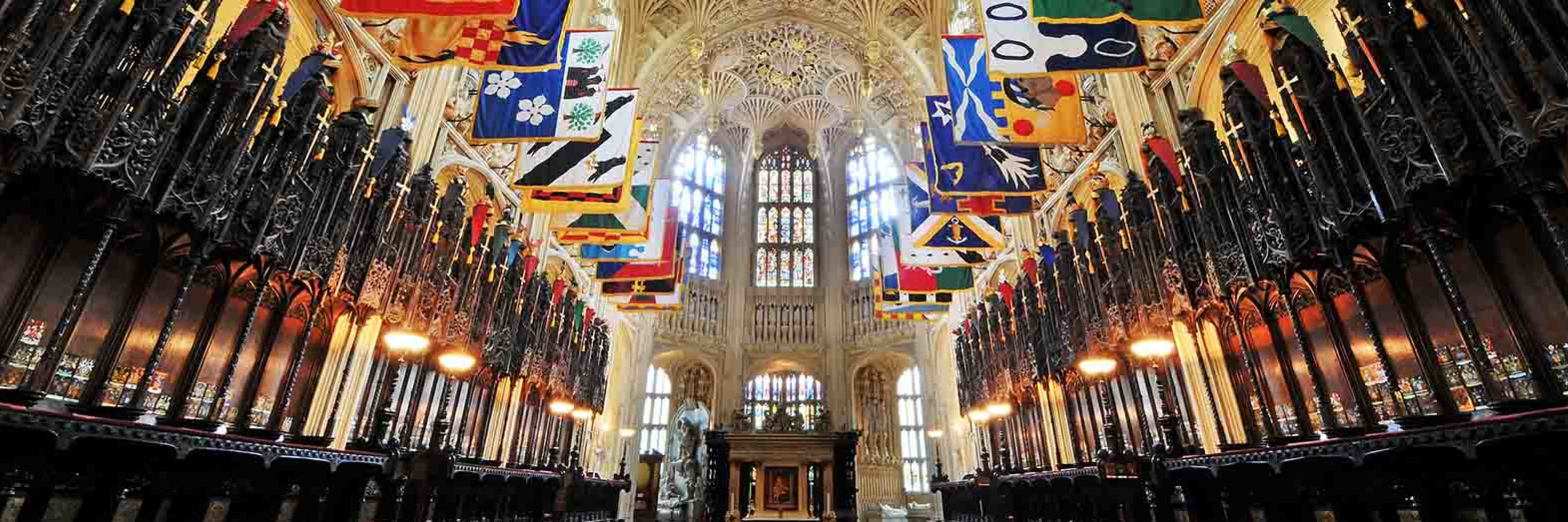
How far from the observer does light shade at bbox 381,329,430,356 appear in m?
10.6

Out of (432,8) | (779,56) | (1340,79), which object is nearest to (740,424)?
(779,56)

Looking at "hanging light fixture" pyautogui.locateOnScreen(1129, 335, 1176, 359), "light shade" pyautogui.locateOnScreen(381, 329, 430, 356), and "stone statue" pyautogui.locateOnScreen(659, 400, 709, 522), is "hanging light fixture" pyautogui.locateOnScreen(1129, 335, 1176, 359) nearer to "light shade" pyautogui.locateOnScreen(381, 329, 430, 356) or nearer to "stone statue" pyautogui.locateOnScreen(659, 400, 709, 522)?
"light shade" pyautogui.locateOnScreen(381, 329, 430, 356)

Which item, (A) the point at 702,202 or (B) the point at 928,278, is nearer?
(B) the point at 928,278

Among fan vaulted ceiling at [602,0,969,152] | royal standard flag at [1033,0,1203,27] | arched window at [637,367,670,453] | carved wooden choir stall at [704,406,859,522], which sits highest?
fan vaulted ceiling at [602,0,969,152]

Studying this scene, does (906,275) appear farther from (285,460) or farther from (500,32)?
(285,460)

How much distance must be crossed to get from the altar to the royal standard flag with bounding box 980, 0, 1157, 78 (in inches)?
653

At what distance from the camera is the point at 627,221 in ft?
51.5

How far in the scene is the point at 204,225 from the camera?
7.51 metres

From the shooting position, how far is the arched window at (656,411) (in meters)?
31.4

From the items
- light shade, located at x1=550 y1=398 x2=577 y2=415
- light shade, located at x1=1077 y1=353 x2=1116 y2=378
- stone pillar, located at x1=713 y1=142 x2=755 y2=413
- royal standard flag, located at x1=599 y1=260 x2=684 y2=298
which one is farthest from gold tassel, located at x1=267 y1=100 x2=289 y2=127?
stone pillar, located at x1=713 y1=142 x2=755 y2=413

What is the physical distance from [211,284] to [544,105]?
216 inches

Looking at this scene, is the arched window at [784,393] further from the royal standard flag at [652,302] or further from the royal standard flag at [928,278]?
the royal standard flag at [928,278]

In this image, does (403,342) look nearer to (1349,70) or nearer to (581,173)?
(581,173)

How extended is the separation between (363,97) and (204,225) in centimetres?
484
